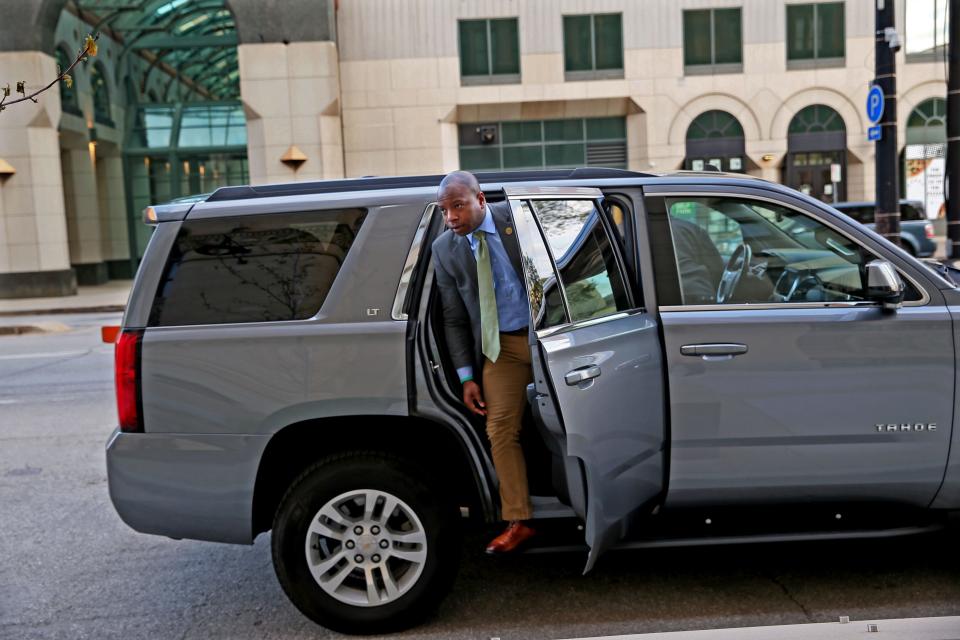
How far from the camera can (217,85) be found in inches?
1665

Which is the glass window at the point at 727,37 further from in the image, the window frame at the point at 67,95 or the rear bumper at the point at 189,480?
the rear bumper at the point at 189,480

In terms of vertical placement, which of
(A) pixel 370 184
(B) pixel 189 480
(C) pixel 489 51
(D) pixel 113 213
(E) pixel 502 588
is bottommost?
(E) pixel 502 588

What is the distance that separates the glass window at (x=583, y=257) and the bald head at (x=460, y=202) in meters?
0.26

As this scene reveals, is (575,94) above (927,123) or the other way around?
above

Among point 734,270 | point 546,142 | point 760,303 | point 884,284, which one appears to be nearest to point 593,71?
point 546,142

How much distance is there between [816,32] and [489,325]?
94.8ft

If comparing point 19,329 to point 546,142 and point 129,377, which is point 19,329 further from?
point 546,142

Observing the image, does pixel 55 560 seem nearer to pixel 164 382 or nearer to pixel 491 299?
pixel 164 382

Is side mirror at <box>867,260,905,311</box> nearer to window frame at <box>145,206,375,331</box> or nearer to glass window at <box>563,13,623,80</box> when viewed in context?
window frame at <box>145,206,375,331</box>

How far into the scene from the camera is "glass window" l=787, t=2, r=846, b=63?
28641 mm

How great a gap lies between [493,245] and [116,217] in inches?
1227

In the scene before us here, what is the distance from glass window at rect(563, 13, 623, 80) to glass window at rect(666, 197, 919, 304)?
83.4ft

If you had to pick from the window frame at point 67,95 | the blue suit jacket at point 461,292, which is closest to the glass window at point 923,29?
the window frame at point 67,95

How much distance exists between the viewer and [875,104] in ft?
38.8
